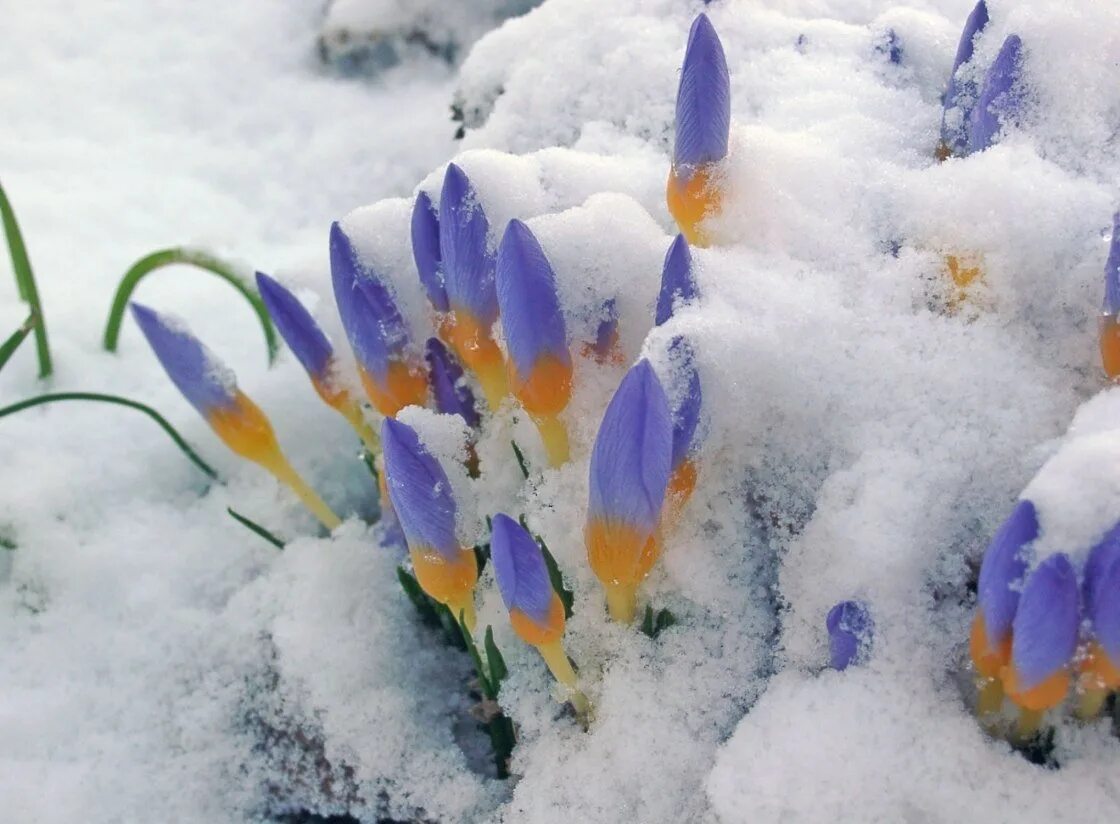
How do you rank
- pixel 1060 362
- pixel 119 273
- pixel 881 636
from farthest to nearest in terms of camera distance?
1. pixel 119 273
2. pixel 1060 362
3. pixel 881 636

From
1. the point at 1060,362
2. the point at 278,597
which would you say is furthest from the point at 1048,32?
the point at 278,597

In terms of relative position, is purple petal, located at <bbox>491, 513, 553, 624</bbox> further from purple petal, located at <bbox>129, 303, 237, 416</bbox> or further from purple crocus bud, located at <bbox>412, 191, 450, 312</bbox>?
purple petal, located at <bbox>129, 303, 237, 416</bbox>

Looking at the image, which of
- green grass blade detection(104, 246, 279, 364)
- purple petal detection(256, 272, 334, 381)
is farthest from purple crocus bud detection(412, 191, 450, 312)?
green grass blade detection(104, 246, 279, 364)

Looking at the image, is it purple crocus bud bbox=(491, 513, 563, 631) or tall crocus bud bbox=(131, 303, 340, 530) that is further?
tall crocus bud bbox=(131, 303, 340, 530)

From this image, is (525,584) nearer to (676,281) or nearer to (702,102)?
(676,281)

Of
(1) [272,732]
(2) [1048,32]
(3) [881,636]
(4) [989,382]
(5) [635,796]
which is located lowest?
(1) [272,732]

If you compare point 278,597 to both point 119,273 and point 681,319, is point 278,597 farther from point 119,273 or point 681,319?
point 119,273
